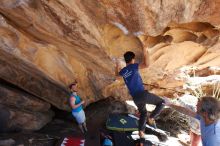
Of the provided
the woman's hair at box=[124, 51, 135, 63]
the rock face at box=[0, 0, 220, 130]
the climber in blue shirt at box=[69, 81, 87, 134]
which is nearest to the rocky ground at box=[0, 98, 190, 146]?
the rock face at box=[0, 0, 220, 130]

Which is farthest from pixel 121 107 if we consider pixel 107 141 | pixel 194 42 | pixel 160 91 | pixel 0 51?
pixel 0 51

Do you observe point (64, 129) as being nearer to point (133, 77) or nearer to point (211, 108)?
point (133, 77)

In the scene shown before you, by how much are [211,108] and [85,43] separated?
3.36m

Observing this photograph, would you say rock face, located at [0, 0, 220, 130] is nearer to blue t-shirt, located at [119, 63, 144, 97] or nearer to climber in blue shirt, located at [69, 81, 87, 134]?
climber in blue shirt, located at [69, 81, 87, 134]

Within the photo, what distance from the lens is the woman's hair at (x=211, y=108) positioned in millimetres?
3541

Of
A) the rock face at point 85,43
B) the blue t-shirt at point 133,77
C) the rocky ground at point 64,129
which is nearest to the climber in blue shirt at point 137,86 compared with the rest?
the blue t-shirt at point 133,77

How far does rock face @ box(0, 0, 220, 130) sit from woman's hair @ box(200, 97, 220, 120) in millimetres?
2429

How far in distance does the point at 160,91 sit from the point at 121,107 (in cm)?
174

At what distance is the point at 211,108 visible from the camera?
3562mm

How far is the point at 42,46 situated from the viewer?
22.1ft

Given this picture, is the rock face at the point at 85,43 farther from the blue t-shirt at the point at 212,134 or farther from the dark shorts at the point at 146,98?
the blue t-shirt at the point at 212,134

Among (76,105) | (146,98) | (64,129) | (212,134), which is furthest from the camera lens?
(64,129)

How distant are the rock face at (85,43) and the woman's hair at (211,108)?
243cm

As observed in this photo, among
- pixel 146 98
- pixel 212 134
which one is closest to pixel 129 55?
pixel 146 98
